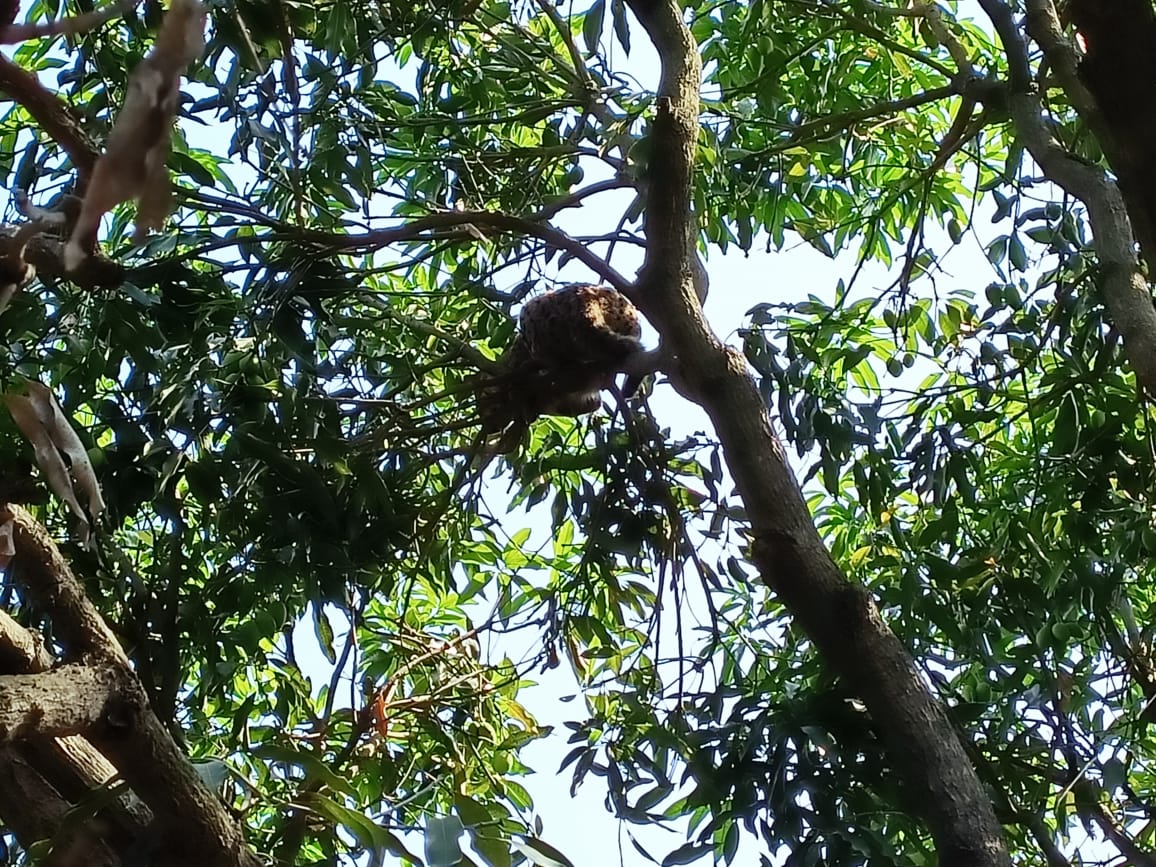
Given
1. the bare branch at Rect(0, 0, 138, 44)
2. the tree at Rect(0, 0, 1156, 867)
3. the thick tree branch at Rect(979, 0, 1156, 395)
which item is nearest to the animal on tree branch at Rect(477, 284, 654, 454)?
the tree at Rect(0, 0, 1156, 867)

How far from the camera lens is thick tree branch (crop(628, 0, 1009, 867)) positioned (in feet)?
3.89

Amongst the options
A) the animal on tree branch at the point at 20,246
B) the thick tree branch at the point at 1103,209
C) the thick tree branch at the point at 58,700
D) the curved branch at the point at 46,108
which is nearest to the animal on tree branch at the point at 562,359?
the thick tree branch at the point at 1103,209

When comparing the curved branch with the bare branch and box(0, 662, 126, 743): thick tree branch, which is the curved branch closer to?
→ the bare branch

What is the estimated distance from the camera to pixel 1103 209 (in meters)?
1.44

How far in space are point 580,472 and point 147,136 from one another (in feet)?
5.65

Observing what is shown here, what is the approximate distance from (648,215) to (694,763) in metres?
0.74

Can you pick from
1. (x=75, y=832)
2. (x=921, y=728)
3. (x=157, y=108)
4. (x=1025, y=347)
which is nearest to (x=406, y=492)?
(x=75, y=832)

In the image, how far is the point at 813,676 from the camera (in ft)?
5.51

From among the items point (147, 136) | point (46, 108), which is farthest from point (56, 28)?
point (46, 108)

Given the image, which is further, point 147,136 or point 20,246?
point 20,246

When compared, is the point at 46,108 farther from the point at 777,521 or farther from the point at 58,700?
the point at 777,521

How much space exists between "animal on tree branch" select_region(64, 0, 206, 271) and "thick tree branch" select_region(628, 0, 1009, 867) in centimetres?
108

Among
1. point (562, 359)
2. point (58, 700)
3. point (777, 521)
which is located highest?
point (562, 359)

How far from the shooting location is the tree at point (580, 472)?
1262 millimetres
